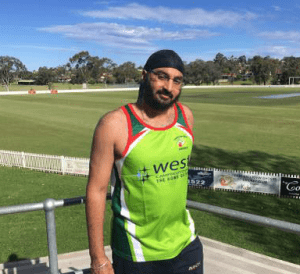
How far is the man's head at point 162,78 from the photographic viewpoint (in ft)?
6.61

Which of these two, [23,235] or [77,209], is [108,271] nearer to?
[23,235]

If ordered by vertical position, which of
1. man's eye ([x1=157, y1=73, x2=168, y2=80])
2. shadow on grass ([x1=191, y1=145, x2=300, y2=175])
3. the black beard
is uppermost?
man's eye ([x1=157, y1=73, x2=168, y2=80])

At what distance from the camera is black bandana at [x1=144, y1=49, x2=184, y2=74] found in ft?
6.60

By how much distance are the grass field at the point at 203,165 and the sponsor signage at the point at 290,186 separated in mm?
338

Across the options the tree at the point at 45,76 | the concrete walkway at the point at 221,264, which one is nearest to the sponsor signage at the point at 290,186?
the concrete walkway at the point at 221,264

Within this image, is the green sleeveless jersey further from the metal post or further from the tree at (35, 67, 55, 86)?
the tree at (35, 67, 55, 86)

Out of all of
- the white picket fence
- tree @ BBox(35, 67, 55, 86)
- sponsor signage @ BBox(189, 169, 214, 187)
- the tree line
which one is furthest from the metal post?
tree @ BBox(35, 67, 55, 86)

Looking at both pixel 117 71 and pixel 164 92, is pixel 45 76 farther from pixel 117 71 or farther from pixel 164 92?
pixel 164 92

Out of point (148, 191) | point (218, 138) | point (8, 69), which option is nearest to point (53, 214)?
point (148, 191)

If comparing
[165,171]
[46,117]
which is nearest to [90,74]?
[46,117]

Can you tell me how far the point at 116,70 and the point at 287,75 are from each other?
6400cm

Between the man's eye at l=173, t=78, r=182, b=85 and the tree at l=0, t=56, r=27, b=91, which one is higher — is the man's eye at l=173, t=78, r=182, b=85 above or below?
below

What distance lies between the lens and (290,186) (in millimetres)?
11484

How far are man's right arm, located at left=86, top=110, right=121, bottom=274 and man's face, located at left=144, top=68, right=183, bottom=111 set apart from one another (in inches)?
11.6
